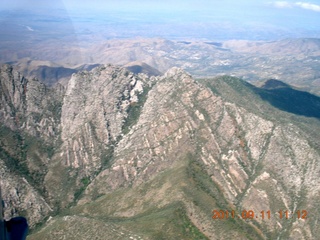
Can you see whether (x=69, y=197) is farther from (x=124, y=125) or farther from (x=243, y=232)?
(x=243, y=232)
